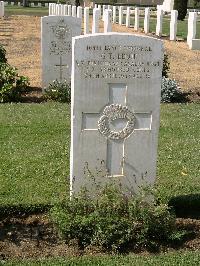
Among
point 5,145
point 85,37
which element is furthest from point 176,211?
point 5,145

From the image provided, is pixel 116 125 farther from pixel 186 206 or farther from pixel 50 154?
pixel 50 154

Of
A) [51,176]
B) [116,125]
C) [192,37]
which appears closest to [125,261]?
[116,125]

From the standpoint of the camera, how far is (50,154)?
759 centimetres

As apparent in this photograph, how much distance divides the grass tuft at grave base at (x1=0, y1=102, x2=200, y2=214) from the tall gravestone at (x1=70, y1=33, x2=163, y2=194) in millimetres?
463

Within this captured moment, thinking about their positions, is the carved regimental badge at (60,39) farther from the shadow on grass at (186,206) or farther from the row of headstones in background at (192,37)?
the row of headstones in background at (192,37)

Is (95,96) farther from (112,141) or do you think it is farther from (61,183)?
(61,183)

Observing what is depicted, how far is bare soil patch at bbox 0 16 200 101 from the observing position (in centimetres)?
1374

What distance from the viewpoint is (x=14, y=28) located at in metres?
29.1

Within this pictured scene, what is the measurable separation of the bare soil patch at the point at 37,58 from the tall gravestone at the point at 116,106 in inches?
269

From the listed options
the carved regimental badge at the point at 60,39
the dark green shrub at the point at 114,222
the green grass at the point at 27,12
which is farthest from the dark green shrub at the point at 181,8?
the dark green shrub at the point at 114,222

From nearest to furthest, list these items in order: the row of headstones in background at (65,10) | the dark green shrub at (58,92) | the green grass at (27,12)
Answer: the dark green shrub at (58,92) < the row of headstones in background at (65,10) < the green grass at (27,12)

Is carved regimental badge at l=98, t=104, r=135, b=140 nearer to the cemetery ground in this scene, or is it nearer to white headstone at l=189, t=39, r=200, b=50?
the cemetery ground

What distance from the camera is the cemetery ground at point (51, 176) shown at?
4887 mm

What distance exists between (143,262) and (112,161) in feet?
3.56
